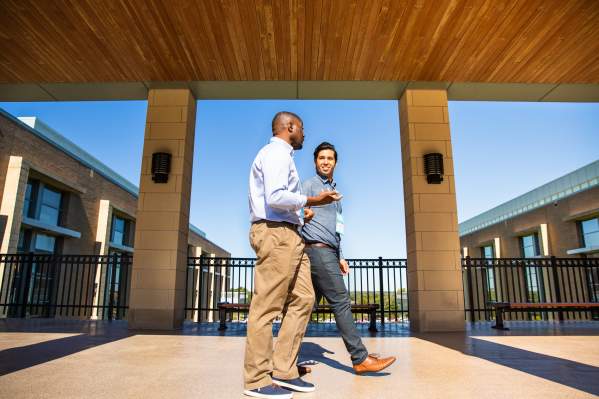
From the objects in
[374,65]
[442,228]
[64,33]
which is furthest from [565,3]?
[64,33]

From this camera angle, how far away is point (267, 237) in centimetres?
218

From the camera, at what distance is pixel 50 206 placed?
1437 cm

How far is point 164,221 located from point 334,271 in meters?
4.18

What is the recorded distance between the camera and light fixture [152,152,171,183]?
614cm

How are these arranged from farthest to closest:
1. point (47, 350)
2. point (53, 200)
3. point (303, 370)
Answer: point (53, 200) → point (47, 350) → point (303, 370)

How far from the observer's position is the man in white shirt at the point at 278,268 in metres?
2.07

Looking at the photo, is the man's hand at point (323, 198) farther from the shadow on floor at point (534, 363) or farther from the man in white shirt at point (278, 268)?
the shadow on floor at point (534, 363)

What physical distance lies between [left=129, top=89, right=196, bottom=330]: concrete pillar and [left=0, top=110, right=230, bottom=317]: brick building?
281 cm

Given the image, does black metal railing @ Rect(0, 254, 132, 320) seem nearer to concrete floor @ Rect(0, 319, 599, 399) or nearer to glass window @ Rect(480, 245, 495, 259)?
concrete floor @ Rect(0, 319, 599, 399)

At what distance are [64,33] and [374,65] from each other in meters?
4.37

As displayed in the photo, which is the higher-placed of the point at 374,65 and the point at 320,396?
the point at 374,65

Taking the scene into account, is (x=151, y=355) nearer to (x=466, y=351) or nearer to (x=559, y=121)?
(x=466, y=351)

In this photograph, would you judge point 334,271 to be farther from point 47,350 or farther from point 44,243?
point 44,243

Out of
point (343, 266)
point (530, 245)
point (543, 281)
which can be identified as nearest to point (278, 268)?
point (343, 266)
